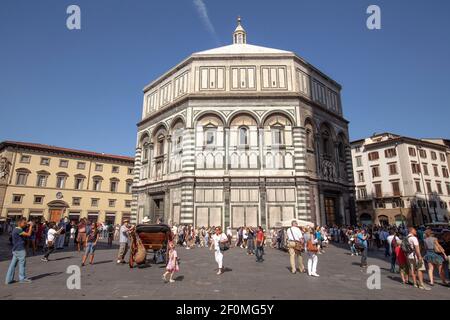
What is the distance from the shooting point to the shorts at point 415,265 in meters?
7.32

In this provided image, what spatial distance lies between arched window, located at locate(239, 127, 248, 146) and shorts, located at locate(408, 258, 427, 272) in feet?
47.4

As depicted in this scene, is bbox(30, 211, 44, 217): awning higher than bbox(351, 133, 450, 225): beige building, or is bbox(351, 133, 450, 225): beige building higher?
bbox(351, 133, 450, 225): beige building

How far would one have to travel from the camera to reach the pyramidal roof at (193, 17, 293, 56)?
78.1ft

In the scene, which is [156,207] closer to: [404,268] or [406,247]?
[404,268]

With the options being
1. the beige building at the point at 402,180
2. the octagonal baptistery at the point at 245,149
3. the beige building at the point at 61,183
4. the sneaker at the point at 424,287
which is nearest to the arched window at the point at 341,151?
the octagonal baptistery at the point at 245,149

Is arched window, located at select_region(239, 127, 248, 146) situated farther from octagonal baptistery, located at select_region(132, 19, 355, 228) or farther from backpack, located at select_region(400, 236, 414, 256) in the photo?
backpack, located at select_region(400, 236, 414, 256)

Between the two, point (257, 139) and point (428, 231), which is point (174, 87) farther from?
point (428, 231)

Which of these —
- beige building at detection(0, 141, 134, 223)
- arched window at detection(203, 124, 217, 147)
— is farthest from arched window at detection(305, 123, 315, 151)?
beige building at detection(0, 141, 134, 223)

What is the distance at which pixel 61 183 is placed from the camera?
3850 cm

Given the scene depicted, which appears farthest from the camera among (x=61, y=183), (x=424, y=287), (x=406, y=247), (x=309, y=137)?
(x=61, y=183)

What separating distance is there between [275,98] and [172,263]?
1730cm

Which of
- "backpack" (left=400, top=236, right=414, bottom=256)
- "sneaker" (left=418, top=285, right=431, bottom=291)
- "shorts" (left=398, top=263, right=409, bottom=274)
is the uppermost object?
"backpack" (left=400, top=236, right=414, bottom=256)

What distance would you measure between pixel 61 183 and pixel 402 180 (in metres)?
48.7

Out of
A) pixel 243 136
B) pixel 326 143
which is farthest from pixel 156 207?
pixel 326 143
